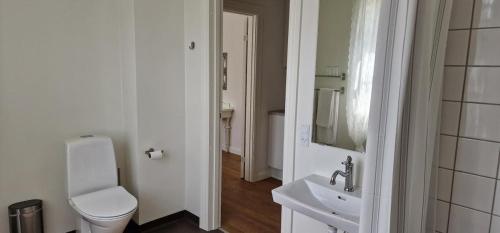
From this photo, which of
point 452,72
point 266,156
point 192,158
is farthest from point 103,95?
point 452,72

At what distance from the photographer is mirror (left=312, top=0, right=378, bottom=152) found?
5.37 ft

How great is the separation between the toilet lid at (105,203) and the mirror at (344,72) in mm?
1353

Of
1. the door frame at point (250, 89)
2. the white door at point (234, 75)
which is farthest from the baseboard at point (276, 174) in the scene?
the white door at point (234, 75)

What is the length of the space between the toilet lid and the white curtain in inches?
60.9

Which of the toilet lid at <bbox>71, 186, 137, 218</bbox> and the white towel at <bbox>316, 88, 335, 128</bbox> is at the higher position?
the white towel at <bbox>316, 88, 335, 128</bbox>

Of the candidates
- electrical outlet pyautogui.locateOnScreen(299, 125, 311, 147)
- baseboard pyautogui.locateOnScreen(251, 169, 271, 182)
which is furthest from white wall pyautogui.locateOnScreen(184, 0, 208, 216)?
baseboard pyautogui.locateOnScreen(251, 169, 271, 182)

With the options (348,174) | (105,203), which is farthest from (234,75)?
(348,174)

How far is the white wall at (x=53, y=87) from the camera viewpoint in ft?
7.06

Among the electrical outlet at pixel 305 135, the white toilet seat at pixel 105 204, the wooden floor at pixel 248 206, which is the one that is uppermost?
the electrical outlet at pixel 305 135

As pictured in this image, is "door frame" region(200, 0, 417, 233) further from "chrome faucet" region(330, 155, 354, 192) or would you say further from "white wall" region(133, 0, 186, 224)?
"white wall" region(133, 0, 186, 224)

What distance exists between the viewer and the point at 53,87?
2.32 meters

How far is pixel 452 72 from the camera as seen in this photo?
1.28 metres

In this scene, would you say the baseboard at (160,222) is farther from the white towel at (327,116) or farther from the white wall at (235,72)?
the white wall at (235,72)

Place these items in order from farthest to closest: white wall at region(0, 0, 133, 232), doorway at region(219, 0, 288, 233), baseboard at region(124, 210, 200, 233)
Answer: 1. doorway at region(219, 0, 288, 233)
2. baseboard at region(124, 210, 200, 233)
3. white wall at region(0, 0, 133, 232)
